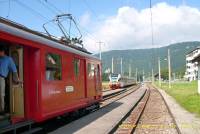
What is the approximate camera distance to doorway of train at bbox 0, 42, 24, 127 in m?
11.1

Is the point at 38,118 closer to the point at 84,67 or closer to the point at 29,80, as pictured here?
the point at 29,80

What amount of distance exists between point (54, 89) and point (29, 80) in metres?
1.78

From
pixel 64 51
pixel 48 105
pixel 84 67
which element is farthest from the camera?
pixel 84 67

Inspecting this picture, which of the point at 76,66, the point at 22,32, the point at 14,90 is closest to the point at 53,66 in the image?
the point at 22,32

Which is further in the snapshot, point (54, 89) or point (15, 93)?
point (54, 89)

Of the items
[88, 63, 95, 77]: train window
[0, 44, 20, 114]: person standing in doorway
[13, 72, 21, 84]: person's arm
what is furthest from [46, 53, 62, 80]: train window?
[88, 63, 95, 77]: train window

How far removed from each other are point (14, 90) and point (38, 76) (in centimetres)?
113

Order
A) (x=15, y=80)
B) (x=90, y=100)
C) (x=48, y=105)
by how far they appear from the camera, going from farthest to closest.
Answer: (x=90, y=100)
(x=48, y=105)
(x=15, y=80)

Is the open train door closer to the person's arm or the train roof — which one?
the person's arm

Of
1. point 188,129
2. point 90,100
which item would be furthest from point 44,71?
point 90,100

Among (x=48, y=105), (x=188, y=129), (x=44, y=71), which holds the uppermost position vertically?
(x=44, y=71)

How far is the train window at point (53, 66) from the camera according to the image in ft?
43.6

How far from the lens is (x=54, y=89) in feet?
45.4

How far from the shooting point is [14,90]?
11.3 metres
